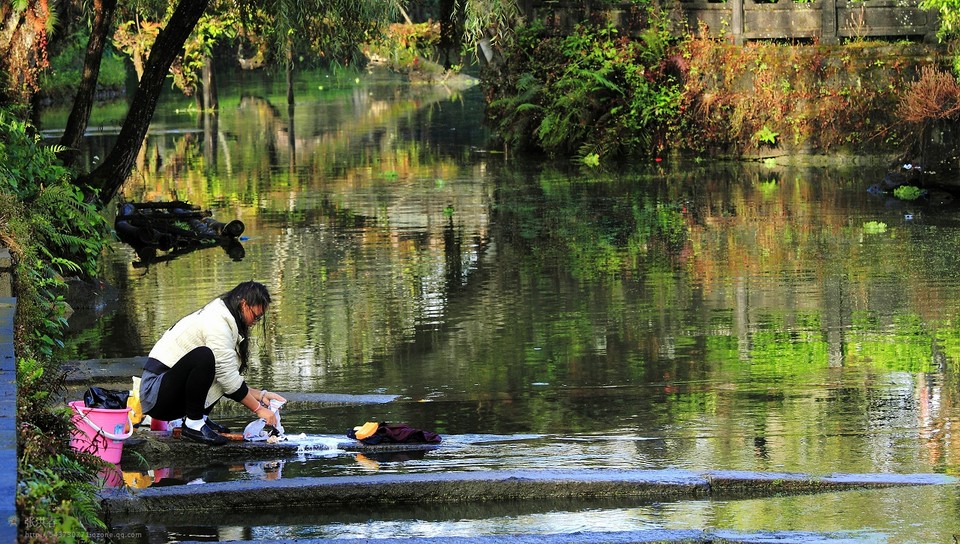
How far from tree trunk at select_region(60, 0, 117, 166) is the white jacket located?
8.09m

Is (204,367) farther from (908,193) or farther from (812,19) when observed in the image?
(812,19)

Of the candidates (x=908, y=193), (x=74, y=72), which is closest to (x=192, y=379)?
(x=908, y=193)

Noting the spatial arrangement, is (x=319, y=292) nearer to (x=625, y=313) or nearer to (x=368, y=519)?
(x=625, y=313)

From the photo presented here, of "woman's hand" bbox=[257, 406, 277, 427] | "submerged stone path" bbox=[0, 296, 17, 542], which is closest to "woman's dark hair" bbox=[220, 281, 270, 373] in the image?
"woman's hand" bbox=[257, 406, 277, 427]

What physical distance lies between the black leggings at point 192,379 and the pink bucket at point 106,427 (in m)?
0.50

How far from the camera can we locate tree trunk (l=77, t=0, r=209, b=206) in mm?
17109

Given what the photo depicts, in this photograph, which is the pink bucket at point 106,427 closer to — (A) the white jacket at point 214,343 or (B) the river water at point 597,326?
(B) the river water at point 597,326

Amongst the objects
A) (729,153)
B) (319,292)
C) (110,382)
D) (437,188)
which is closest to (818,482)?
(110,382)

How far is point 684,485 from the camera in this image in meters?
8.22

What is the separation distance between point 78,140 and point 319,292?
11.9 ft

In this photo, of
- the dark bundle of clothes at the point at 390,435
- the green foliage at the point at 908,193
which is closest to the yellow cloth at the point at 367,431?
the dark bundle of clothes at the point at 390,435

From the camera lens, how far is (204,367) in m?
9.41

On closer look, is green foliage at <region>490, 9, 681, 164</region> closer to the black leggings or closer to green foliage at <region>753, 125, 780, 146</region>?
green foliage at <region>753, 125, 780, 146</region>

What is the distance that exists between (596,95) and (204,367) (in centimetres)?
2280
